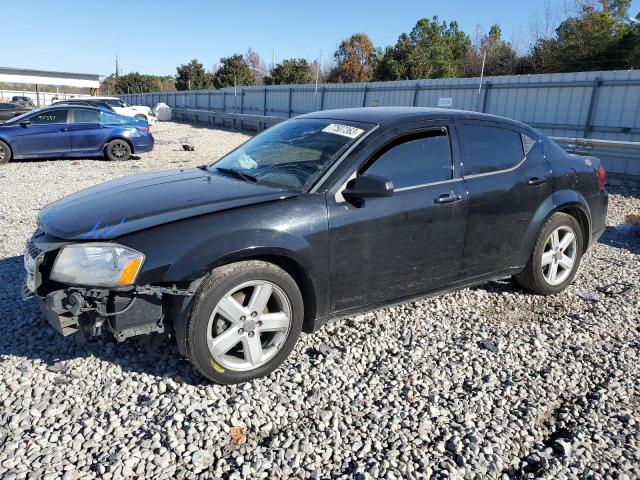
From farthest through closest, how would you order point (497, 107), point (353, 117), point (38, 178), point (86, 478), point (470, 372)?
point (497, 107), point (38, 178), point (353, 117), point (470, 372), point (86, 478)

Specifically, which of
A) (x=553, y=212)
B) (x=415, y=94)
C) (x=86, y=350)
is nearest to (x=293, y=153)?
(x=86, y=350)

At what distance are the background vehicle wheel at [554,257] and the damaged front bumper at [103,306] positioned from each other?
3071 mm

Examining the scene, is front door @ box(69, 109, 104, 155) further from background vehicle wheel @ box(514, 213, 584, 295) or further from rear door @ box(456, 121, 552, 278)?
background vehicle wheel @ box(514, 213, 584, 295)

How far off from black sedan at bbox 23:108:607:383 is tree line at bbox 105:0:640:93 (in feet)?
43.0

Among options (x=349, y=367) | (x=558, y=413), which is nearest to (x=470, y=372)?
(x=558, y=413)

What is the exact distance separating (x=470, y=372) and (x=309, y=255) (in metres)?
1.35

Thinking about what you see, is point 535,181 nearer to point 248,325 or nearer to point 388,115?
point 388,115

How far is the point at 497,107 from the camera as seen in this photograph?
15773mm

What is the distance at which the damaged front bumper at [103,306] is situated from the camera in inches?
110

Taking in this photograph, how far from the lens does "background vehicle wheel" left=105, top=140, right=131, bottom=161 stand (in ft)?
44.0

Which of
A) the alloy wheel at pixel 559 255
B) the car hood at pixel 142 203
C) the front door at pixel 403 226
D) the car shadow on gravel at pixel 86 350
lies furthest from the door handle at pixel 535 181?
the car shadow on gravel at pixel 86 350

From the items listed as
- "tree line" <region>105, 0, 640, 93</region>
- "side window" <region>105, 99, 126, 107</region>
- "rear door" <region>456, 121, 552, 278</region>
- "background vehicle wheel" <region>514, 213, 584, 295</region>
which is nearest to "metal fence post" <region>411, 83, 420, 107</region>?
"tree line" <region>105, 0, 640, 93</region>

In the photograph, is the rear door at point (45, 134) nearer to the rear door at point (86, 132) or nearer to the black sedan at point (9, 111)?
the rear door at point (86, 132)

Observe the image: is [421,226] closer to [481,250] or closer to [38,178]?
[481,250]
